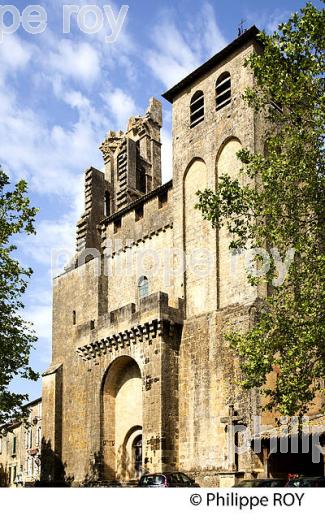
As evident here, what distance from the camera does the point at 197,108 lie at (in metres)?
33.8

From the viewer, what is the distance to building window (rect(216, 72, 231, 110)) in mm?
31938

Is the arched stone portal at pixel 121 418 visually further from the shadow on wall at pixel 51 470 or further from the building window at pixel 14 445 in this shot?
the building window at pixel 14 445

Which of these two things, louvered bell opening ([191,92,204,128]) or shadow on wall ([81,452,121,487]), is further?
louvered bell opening ([191,92,204,128])

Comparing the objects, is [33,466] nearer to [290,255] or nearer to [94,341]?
[94,341]

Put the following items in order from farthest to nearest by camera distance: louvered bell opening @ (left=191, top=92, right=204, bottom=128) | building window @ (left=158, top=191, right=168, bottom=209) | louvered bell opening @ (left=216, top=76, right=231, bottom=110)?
building window @ (left=158, top=191, right=168, bottom=209) → louvered bell opening @ (left=191, top=92, right=204, bottom=128) → louvered bell opening @ (left=216, top=76, right=231, bottom=110)

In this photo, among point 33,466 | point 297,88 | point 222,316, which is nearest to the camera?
point 297,88

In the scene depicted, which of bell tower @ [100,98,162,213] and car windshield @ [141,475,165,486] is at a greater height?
bell tower @ [100,98,162,213]

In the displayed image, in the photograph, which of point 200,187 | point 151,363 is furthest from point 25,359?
point 200,187

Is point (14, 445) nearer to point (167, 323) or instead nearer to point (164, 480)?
point (167, 323)

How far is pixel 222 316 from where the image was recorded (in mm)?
28516

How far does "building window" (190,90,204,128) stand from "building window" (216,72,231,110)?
109cm

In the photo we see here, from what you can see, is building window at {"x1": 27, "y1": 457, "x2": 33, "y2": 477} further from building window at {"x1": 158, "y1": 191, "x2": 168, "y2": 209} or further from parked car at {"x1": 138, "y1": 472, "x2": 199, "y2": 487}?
parked car at {"x1": 138, "y1": 472, "x2": 199, "y2": 487}

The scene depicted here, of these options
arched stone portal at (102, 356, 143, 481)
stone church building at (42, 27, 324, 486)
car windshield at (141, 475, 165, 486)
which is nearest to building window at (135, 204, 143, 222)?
stone church building at (42, 27, 324, 486)
